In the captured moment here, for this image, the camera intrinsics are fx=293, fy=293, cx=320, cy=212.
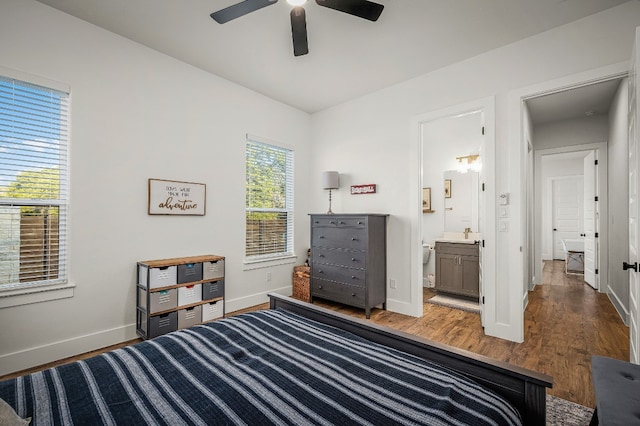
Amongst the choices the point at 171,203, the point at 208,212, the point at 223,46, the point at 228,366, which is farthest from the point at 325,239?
the point at 228,366

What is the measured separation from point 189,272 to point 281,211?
173cm

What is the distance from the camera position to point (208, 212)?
11.5 ft

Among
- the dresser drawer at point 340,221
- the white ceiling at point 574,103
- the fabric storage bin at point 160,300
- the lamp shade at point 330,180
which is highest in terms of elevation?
the white ceiling at point 574,103

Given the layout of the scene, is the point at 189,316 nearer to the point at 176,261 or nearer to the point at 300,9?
the point at 176,261

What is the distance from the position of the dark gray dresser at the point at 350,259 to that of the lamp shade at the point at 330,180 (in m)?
0.52

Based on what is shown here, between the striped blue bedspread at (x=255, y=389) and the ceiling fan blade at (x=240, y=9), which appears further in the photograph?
the ceiling fan blade at (x=240, y=9)

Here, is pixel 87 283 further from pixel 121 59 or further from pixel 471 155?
pixel 471 155

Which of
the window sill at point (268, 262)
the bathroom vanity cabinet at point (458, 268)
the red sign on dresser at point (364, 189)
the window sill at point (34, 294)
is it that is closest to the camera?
the window sill at point (34, 294)

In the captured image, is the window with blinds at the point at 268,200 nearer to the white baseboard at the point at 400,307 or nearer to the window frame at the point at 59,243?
the white baseboard at the point at 400,307

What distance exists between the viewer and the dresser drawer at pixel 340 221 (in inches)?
141

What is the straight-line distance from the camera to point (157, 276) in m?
2.73

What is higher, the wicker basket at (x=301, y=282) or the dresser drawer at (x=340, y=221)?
the dresser drawer at (x=340, y=221)

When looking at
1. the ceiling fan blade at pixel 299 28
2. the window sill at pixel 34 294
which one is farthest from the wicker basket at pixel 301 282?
the ceiling fan blade at pixel 299 28

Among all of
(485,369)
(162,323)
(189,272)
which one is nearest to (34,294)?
(162,323)
